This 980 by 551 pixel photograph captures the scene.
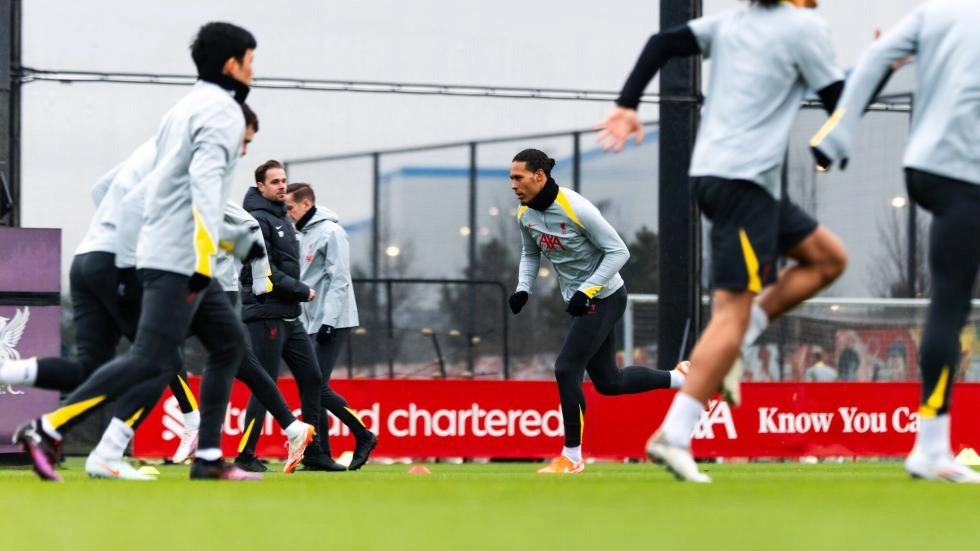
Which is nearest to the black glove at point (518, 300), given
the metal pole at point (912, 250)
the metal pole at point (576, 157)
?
the metal pole at point (576, 157)

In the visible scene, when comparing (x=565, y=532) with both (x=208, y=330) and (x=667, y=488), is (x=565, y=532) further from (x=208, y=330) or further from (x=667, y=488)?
(x=208, y=330)

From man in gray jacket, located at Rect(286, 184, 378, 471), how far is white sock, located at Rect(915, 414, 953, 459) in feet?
17.5

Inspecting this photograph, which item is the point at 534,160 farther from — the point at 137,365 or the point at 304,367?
the point at 137,365

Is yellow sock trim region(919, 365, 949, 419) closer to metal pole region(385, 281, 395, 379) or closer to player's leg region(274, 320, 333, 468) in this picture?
player's leg region(274, 320, 333, 468)

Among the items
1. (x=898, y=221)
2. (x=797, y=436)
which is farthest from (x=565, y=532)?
(x=898, y=221)

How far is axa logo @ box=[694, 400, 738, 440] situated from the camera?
13539 mm

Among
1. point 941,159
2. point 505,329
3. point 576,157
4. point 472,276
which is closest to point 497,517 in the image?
point 941,159

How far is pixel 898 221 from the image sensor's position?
15.9 meters

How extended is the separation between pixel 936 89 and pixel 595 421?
764 cm

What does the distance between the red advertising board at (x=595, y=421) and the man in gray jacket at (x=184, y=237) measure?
599 centimetres

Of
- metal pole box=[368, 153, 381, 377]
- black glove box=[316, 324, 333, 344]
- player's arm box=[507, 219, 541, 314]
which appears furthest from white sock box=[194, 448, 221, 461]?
metal pole box=[368, 153, 381, 377]

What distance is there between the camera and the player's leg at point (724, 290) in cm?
580

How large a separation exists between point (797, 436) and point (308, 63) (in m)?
5.46

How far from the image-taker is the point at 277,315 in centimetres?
976
